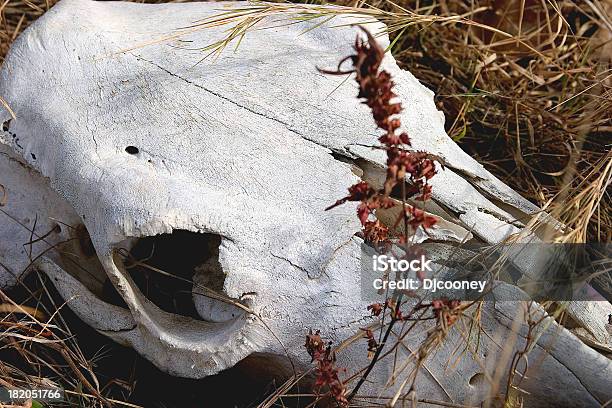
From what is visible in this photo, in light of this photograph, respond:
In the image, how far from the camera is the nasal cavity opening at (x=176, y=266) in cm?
181

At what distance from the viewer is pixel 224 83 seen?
1752 millimetres

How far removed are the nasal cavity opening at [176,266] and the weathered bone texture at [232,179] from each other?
0.9 inches

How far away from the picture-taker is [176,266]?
1936 mm

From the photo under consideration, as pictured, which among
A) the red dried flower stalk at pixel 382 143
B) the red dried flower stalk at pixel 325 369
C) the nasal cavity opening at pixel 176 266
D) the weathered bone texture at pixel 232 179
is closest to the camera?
the red dried flower stalk at pixel 382 143

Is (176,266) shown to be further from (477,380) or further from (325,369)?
(477,380)

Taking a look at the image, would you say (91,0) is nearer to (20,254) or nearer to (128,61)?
(128,61)

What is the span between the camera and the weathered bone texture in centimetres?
160

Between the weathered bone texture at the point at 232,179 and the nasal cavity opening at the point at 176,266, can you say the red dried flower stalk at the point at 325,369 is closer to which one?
the weathered bone texture at the point at 232,179

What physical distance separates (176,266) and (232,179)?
391 millimetres

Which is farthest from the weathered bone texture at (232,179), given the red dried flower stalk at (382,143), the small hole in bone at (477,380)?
the red dried flower stalk at (382,143)

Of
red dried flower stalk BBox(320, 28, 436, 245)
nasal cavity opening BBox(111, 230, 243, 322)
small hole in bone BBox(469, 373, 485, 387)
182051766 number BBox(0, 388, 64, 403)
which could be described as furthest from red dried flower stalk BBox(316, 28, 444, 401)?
182051766 number BBox(0, 388, 64, 403)

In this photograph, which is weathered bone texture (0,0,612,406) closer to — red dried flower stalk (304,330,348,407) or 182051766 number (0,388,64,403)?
red dried flower stalk (304,330,348,407)

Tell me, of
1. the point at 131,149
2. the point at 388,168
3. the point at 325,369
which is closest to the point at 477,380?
the point at 325,369

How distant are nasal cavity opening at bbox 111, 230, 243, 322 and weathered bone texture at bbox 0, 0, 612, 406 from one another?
0.07 ft
